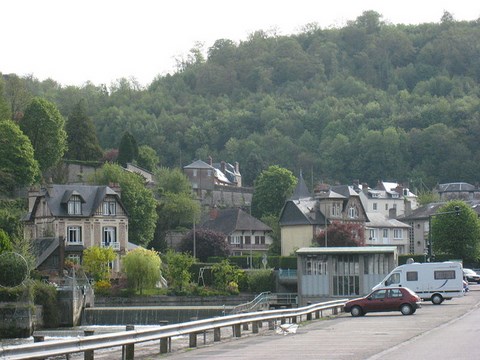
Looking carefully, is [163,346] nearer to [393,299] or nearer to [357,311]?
[357,311]

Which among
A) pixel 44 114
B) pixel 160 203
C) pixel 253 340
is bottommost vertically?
pixel 253 340

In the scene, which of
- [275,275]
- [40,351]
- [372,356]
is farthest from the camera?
[275,275]

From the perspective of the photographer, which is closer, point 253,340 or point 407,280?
point 253,340

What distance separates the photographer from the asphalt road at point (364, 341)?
2808 centimetres

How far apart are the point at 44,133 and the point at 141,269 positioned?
38.2 metres

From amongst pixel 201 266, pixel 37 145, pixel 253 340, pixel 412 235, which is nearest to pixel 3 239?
pixel 201 266

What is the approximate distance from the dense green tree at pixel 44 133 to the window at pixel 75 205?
2621 centimetres

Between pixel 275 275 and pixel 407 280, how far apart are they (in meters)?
34.0

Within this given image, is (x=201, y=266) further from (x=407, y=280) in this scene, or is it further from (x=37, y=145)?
(x=407, y=280)

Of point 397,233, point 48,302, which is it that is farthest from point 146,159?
point 48,302

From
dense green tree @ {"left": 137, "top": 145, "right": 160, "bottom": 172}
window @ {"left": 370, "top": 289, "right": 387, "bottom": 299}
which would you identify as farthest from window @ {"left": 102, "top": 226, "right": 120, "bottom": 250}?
dense green tree @ {"left": 137, "top": 145, "right": 160, "bottom": 172}

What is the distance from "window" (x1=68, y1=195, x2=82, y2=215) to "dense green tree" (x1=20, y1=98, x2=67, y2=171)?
2621cm

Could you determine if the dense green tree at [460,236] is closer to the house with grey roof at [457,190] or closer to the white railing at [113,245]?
the white railing at [113,245]

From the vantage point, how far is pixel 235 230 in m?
133
